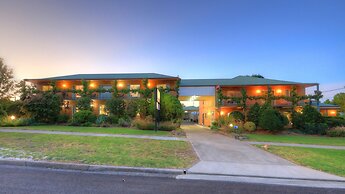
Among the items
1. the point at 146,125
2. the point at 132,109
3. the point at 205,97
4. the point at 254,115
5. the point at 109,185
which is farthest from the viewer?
the point at 205,97

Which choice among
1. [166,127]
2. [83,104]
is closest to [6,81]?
[83,104]

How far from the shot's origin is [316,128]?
22266 mm

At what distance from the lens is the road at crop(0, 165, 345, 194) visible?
181 inches

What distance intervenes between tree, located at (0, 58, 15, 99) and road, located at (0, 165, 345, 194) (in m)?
24.4

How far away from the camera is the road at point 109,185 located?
461 cm

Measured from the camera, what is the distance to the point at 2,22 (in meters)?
15.5

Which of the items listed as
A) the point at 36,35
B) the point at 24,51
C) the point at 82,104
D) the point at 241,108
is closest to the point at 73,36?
the point at 36,35

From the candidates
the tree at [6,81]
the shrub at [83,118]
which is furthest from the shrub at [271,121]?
the tree at [6,81]

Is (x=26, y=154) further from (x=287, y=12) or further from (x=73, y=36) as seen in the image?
(x=287, y=12)

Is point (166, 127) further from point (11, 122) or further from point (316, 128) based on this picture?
point (316, 128)

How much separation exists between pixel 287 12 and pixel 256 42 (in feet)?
15.9

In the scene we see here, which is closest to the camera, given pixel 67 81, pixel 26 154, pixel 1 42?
pixel 26 154

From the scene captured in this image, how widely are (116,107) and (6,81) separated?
1383 cm

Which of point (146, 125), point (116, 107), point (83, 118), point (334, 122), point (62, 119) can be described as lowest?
point (334, 122)
